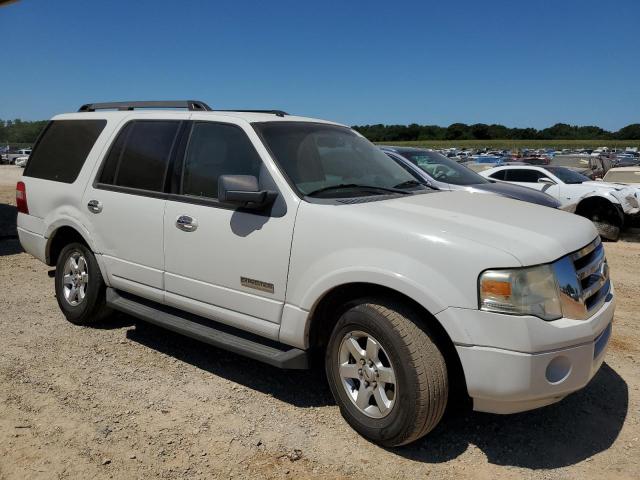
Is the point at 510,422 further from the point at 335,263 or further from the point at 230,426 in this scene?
the point at 230,426

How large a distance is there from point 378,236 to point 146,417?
72.8 inches

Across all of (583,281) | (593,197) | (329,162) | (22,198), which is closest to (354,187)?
(329,162)

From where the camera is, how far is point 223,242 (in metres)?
3.68

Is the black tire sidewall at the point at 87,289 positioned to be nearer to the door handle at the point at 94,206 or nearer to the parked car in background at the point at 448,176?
the door handle at the point at 94,206

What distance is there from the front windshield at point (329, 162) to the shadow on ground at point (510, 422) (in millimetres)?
1452

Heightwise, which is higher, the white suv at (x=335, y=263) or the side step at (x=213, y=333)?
the white suv at (x=335, y=263)

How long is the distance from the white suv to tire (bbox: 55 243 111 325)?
20mm

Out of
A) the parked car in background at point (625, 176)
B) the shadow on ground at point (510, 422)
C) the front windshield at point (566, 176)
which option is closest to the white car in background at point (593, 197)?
the front windshield at point (566, 176)

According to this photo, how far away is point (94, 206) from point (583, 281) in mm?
3666

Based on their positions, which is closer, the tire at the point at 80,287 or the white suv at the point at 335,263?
the white suv at the point at 335,263

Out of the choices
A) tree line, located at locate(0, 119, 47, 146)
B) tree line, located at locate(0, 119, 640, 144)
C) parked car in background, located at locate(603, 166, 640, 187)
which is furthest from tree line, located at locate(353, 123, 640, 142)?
parked car in background, located at locate(603, 166, 640, 187)

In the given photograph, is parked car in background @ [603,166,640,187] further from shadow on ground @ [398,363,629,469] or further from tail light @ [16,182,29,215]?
tail light @ [16,182,29,215]

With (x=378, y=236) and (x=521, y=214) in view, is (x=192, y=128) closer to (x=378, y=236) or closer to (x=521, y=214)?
(x=378, y=236)

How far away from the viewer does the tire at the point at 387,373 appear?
2.90 m
